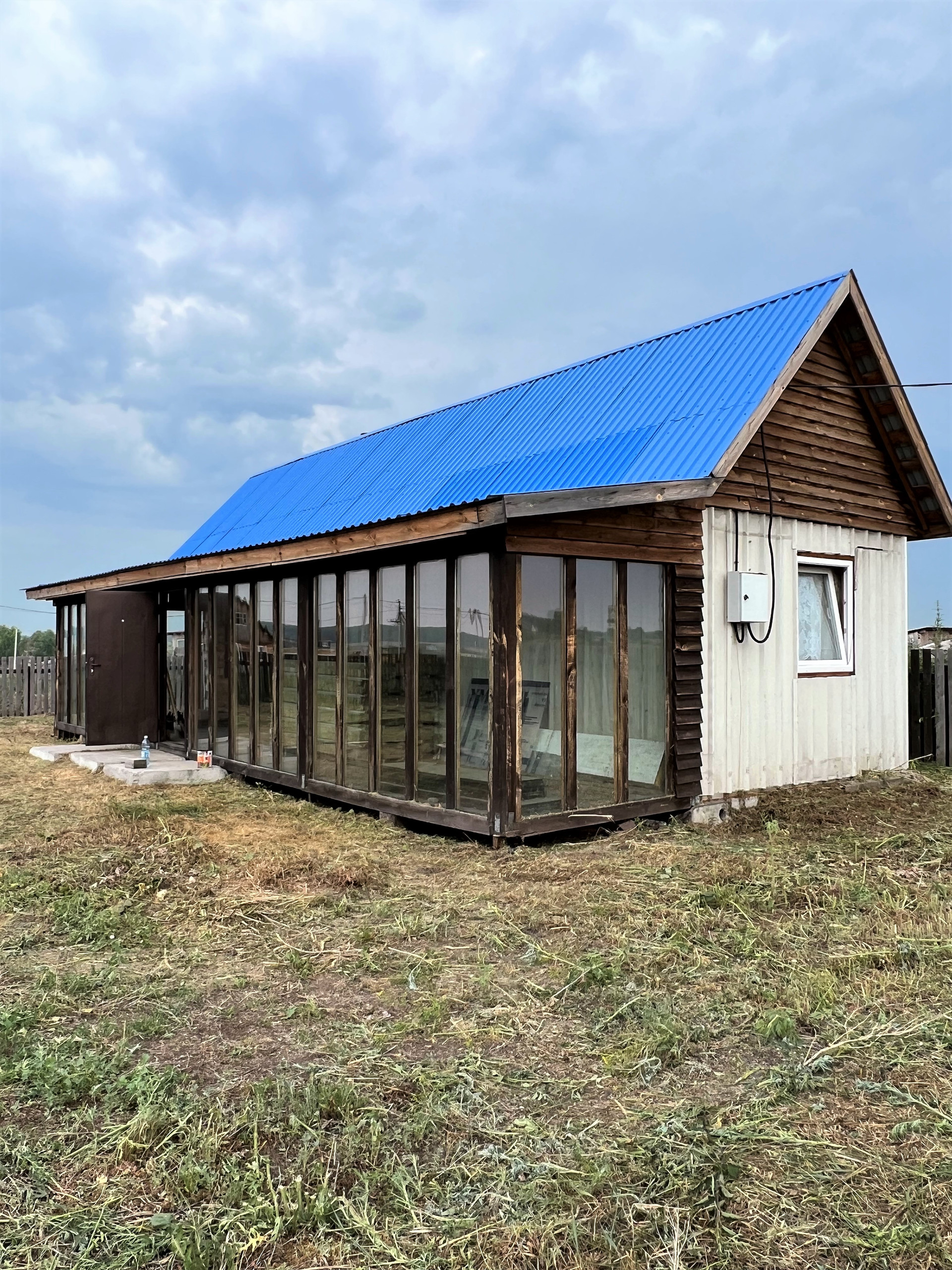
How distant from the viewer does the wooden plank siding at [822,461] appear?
Result: 9.32 meters

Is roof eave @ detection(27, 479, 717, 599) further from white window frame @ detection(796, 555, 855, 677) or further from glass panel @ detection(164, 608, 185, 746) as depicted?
white window frame @ detection(796, 555, 855, 677)

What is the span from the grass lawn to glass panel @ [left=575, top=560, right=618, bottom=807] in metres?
1.02

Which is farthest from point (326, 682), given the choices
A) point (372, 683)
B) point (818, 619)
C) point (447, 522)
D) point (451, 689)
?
point (818, 619)

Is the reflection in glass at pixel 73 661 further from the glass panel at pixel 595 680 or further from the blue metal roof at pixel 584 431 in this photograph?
the glass panel at pixel 595 680

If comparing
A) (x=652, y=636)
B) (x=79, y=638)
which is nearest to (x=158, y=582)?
(x=79, y=638)

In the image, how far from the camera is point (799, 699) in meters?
9.79

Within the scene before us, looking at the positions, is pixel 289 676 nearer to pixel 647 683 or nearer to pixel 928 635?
pixel 647 683

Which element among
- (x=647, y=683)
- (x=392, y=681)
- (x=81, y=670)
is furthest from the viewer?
(x=81, y=670)

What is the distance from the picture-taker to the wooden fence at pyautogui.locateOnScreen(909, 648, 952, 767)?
12781 mm

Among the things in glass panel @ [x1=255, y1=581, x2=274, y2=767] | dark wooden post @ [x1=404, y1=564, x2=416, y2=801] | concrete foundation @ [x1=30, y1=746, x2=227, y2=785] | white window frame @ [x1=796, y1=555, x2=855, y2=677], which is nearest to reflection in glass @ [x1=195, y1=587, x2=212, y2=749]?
concrete foundation @ [x1=30, y1=746, x2=227, y2=785]

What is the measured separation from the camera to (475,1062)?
3.63 m

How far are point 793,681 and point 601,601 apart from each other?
2966mm

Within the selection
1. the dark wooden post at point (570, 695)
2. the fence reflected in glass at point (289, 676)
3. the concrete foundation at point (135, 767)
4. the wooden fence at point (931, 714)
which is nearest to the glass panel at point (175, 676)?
the concrete foundation at point (135, 767)

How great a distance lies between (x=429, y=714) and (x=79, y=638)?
9911mm
